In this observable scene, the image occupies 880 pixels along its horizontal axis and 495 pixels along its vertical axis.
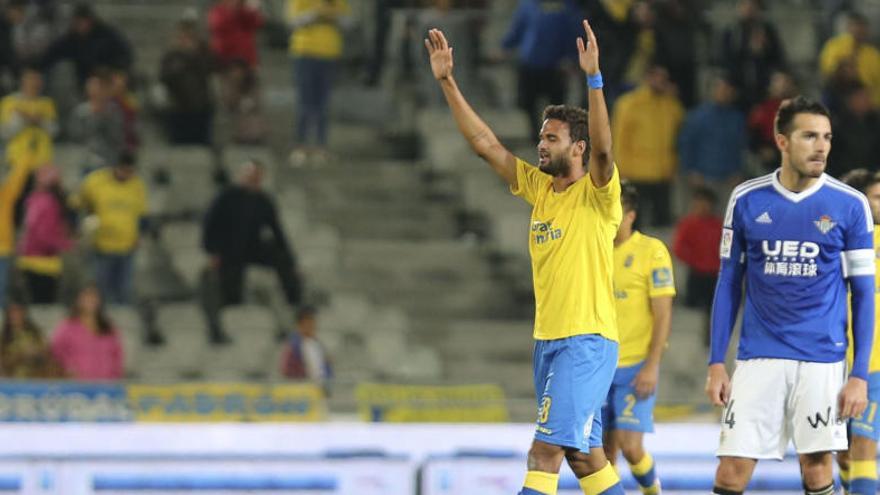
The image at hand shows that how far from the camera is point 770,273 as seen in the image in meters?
10.4

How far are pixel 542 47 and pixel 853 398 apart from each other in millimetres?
11108

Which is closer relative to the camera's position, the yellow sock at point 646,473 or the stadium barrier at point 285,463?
the yellow sock at point 646,473

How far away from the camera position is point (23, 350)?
1822 cm

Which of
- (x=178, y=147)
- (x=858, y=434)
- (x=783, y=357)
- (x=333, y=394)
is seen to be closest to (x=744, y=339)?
(x=783, y=357)

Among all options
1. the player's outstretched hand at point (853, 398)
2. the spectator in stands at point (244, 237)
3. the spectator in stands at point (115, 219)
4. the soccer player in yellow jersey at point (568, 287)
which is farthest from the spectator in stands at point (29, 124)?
the player's outstretched hand at point (853, 398)

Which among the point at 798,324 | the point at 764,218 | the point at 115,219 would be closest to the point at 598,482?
the point at 798,324

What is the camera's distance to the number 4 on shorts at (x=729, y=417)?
34.1 feet

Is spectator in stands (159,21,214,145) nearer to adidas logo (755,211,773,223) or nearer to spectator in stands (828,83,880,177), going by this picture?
spectator in stands (828,83,880,177)

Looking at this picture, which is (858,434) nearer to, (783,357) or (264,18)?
(783,357)

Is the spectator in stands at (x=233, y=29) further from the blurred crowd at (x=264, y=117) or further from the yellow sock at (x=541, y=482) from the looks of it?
the yellow sock at (x=541, y=482)

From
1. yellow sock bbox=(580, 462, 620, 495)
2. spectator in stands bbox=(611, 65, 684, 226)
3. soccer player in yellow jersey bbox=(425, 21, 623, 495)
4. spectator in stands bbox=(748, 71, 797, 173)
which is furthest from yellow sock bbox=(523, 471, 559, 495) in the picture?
A: spectator in stands bbox=(748, 71, 797, 173)

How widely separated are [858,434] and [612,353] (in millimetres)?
1636

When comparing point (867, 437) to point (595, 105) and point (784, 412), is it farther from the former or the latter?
point (595, 105)

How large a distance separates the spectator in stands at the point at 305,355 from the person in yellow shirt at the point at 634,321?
21.8 feet
